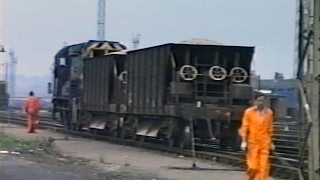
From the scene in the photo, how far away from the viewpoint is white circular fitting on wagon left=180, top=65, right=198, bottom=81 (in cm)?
2417

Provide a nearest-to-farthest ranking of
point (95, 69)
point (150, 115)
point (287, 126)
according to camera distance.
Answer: point (150, 115)
point (287, 126)
point (95, 69)

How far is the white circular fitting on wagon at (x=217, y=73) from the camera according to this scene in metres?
24.3

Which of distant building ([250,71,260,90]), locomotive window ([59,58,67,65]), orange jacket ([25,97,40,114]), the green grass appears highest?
locomotive window ([59,58,67,65])

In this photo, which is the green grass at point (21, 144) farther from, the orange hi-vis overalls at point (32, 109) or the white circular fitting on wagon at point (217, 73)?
the orange hi-vis overalls at point (32, 109)

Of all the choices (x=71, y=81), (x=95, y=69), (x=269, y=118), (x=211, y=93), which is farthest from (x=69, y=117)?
(x=269, y=118)

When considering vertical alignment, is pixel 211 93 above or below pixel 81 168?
above

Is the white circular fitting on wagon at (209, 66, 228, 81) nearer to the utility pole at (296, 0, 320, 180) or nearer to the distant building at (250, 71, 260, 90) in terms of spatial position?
the distant building at (250, 71, 260, 90)

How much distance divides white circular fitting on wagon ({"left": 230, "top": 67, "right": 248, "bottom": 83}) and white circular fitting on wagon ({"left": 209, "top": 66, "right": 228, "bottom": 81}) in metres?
0.25

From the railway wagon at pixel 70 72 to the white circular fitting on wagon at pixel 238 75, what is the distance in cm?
1081

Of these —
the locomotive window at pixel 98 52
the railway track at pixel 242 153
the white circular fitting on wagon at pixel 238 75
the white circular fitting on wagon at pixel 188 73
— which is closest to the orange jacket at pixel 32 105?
the railway track at pixel 242 153

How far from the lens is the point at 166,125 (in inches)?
1003

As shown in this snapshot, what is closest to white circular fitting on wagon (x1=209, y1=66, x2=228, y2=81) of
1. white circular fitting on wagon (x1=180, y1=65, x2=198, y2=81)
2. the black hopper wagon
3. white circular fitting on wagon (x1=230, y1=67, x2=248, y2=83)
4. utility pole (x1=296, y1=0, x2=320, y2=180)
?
the black hopper wagon

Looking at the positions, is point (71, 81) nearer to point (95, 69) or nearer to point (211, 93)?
point (95, 69)

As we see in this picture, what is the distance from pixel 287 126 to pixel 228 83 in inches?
206
